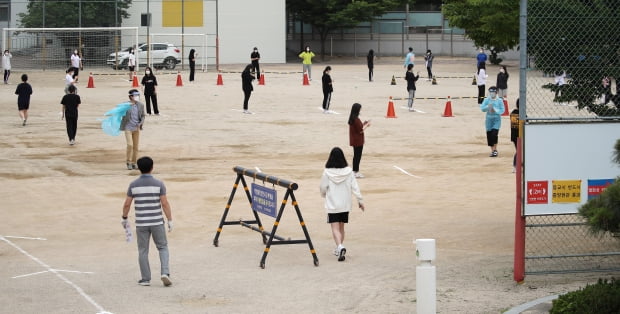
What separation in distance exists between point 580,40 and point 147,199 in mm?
6082

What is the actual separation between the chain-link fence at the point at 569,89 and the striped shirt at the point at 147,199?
183 inches

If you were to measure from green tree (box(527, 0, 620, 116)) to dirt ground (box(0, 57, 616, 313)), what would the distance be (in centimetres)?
278

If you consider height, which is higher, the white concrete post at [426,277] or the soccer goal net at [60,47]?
the soccer goal net at [60,47]

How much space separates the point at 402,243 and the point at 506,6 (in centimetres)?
4420

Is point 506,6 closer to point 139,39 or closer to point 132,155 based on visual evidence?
point 139,39

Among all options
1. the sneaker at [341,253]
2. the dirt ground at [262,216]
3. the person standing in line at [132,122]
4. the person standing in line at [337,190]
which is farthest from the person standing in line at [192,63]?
the sneaker at [341,253]

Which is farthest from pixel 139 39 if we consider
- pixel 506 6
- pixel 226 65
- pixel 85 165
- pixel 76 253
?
pixel 76 253

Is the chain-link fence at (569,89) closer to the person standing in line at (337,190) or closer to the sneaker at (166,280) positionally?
the person standing in line at (337,190)

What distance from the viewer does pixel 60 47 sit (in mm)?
59438

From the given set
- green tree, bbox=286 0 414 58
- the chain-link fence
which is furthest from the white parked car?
the chain-link fence

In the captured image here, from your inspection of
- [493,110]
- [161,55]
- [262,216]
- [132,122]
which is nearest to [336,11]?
[161,55]

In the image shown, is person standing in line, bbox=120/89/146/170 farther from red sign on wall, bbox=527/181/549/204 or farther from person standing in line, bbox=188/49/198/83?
person standing in line, bbox=188/49/198/83

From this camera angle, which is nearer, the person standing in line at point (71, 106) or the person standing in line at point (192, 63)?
the person standing in line at point (71, 106)

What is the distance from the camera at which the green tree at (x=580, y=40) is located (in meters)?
13.5
